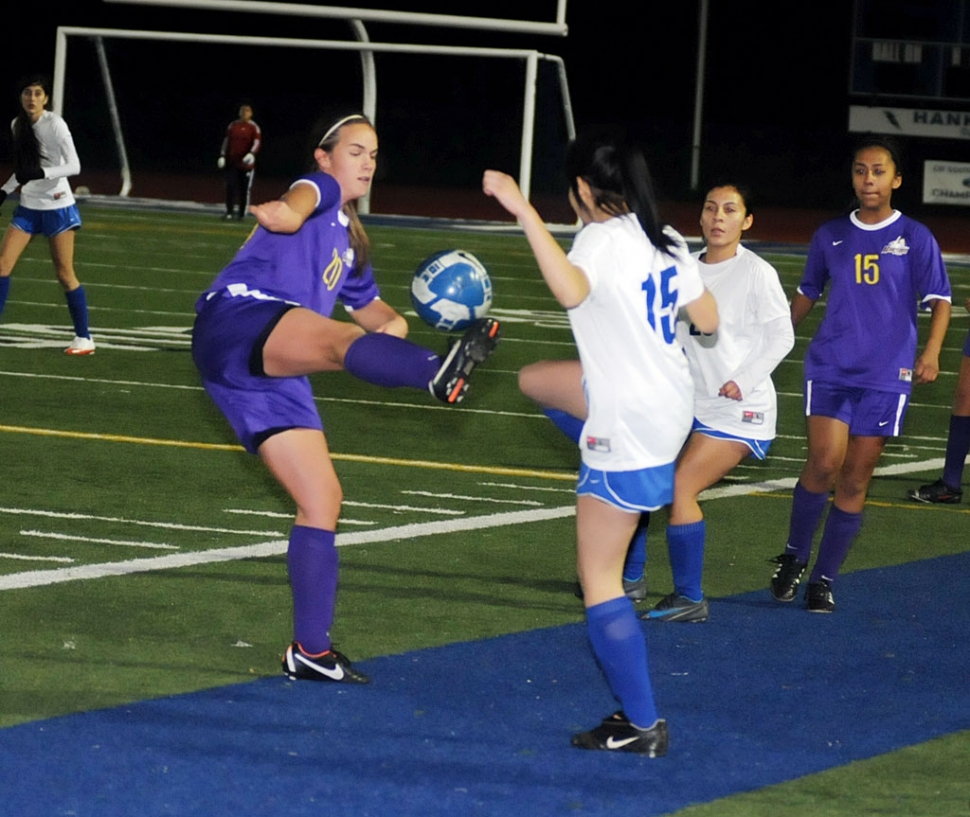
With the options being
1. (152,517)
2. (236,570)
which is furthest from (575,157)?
(152,517)

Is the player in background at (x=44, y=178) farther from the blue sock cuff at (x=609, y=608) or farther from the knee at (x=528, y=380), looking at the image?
the blue sock cuff at (x=609, y=608)

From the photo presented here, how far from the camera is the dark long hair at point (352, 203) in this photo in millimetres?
6273

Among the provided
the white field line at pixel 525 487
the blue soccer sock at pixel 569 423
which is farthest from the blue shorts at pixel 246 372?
the white field line at pixel 525 487

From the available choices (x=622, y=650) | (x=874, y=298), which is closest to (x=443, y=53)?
(x=874, y=298)

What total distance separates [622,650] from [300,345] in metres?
1.33

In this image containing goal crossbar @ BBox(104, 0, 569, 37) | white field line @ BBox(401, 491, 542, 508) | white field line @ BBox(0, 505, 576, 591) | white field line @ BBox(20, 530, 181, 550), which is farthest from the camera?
goal crossbar @ BBox(104, 0, 569, 37)

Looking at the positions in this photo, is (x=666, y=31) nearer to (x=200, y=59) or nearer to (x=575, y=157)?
(x=200, y=59)

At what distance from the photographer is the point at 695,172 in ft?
147

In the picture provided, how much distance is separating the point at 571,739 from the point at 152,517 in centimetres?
367

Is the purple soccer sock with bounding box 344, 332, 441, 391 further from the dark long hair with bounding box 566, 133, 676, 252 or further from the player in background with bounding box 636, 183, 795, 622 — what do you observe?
the player in background with bounding box 636, 183, 795, 622

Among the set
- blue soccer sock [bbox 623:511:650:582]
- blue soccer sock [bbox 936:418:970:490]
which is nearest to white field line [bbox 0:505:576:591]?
blue soccer sock [bbox 623:511:650:582]

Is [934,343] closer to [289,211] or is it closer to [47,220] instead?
[289,211]

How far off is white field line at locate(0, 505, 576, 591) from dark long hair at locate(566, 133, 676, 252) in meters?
3.05

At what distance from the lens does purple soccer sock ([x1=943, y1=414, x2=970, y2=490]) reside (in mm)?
10367
